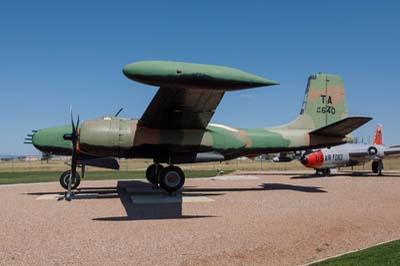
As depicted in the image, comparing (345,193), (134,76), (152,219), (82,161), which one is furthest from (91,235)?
(345,193)

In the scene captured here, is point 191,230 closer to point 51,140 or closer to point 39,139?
point 51,140

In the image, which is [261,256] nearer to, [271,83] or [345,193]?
[271,83]

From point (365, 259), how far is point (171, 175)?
919 centimetres

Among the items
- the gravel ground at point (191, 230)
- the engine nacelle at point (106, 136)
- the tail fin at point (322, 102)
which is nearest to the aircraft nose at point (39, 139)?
the gravel ground at point (191, 230)

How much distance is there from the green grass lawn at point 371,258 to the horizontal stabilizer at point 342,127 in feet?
32.6

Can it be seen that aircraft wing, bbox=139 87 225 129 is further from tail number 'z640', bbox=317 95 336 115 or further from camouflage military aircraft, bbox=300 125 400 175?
camouflage military aircraft, bbox=300 125 400 175

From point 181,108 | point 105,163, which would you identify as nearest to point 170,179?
point 181,108

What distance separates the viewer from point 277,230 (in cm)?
812

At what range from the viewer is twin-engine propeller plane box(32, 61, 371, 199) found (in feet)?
28.6

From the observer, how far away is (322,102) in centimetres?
1842

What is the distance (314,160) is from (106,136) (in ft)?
60.4

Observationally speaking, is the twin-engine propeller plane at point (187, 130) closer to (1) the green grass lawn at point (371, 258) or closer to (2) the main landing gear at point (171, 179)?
(2) the main landing gear at point (171, 179)

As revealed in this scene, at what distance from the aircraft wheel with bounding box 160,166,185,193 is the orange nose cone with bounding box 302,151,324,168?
15.6m

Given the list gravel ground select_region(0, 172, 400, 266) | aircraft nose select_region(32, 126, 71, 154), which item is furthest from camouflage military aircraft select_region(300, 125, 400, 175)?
aircraft nose select_region(32, 126, 71, 154)
